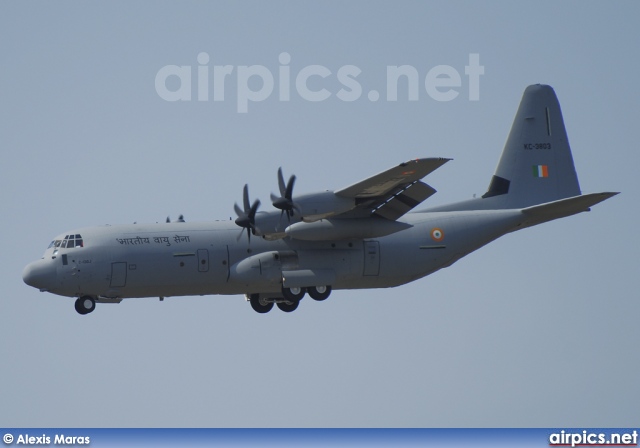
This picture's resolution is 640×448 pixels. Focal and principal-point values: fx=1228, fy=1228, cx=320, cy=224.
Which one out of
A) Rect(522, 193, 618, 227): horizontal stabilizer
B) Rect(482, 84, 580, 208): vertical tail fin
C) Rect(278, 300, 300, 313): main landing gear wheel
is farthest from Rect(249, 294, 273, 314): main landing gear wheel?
Rect(522, 193, 618, 227): horizontal stabilizer

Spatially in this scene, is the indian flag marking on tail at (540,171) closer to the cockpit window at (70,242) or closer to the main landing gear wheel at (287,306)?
the main landing gear wheel at (287,306)

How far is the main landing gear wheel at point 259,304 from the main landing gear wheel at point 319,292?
7.91 feet

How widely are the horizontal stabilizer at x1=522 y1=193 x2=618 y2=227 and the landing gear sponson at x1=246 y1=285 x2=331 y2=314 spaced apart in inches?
303

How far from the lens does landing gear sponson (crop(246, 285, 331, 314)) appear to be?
4147 centimetres

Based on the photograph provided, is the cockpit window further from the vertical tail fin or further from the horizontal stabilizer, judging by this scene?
the horizontal stabilizer

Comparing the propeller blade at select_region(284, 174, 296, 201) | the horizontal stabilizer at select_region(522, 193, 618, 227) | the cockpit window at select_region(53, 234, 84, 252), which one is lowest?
the cockpit window at select_region(53, 234, 84, 252)

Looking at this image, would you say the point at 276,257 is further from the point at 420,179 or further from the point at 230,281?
the point at 420,179

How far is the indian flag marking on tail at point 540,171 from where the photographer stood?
44.7 m

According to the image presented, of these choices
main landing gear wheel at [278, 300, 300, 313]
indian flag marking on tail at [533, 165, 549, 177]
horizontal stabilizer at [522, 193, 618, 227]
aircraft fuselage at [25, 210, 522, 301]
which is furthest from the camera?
indian flag marking on tail at [533, 165, 549, 177]

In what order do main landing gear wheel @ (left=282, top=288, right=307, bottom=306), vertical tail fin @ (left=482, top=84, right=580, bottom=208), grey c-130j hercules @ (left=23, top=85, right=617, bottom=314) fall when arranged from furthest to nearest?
vertical tail fin @ (left=482, top=84, right=580, bottom=208) < main landing gear wheel @ (left=282, top=288, right=307, bottom=306) < grey c-130j hercules @ (left=23, top=85, right=617, bottom=314)

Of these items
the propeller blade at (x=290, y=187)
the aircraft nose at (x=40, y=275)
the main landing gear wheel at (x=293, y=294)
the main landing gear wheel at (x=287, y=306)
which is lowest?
the main landing gear wheel at (x=287, y=306)

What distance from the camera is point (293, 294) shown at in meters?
41.4

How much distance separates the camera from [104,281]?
1582 inches

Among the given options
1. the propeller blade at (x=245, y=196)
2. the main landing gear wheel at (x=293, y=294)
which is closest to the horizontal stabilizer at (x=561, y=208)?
the main landing gear wheel at (x=293, y=294)
